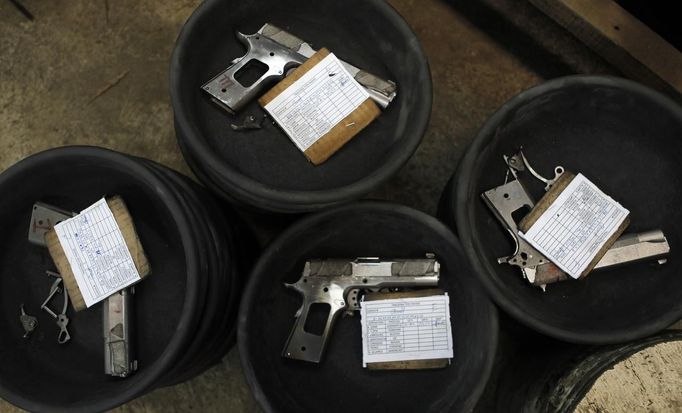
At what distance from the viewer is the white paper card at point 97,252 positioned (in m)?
1.15

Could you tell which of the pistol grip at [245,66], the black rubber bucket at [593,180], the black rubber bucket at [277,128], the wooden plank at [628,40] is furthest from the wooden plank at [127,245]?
the wooden plank at [628,40]

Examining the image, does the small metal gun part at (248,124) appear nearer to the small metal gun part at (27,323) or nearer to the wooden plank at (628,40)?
the small metal gun part at (27,323)

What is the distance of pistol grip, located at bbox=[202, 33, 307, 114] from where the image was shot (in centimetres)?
120

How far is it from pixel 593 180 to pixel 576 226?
135 mm

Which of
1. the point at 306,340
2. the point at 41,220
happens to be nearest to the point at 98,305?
the point at 41,220

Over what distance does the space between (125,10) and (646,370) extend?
163 cm

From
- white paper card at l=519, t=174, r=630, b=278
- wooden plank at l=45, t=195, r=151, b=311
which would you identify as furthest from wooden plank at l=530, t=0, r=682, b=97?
wooden plank at l=45, t=195, r=151, b=311

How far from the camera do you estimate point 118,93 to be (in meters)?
1.58

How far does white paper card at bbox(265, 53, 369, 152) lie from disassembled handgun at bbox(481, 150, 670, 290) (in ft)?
1.22

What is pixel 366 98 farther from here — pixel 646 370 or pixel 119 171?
pixel 646 370

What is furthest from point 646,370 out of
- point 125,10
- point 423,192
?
point 125,10

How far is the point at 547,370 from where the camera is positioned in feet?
4.18

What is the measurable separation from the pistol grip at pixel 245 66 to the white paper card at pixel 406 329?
542 millimetres

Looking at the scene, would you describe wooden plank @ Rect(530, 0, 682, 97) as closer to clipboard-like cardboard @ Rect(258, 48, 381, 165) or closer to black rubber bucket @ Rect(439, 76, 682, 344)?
black rubber bucket @ Rect(439, 76, 682, 344)
